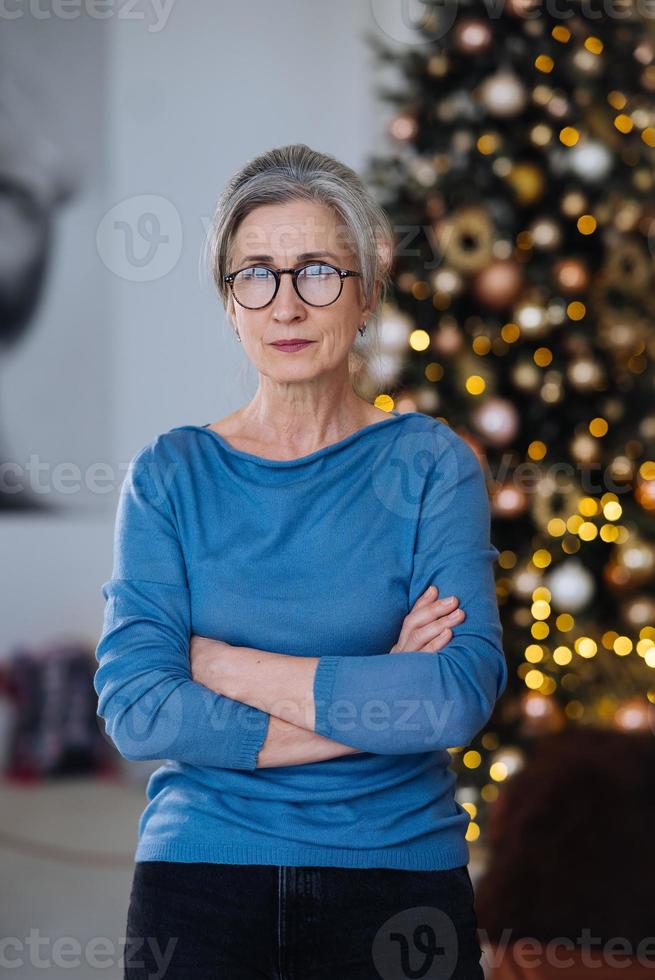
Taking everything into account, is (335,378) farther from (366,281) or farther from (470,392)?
(470,392)

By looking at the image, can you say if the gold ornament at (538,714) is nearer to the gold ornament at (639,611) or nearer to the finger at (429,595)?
the gold ornament at (639,611)

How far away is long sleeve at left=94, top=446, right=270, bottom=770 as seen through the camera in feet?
3.99

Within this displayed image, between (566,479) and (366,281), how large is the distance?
1.76 meters

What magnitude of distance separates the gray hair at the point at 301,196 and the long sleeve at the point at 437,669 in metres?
0.29

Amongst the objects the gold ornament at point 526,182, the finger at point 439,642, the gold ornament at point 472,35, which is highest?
the gold ornament at point 472,35

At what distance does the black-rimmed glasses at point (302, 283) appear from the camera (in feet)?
4.28

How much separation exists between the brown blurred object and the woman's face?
1.12 meters

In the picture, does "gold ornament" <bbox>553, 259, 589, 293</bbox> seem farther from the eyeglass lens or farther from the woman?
the eyeglass lens

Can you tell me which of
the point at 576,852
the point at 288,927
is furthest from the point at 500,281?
the point at 288,927

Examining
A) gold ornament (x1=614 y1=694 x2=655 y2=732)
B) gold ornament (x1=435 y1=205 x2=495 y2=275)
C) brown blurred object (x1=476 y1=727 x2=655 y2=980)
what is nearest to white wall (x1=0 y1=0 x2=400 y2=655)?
gold ornament (x1=435 y1=205 x2=495 y2=275)

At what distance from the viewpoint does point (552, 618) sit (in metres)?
3.06

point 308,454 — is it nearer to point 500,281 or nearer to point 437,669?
point 437,669

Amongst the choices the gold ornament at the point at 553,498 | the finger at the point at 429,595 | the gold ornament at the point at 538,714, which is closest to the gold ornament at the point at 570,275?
the gold ornament at the point at 553,498

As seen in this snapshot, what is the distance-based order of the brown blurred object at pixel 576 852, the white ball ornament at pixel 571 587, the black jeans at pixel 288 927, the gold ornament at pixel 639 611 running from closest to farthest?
the black jeans at pixel 288 927 → the brown blurred object at pixel 576 852 → the white ball ornament at pixel 571 587 → the gold ornament at pixel 639 611
